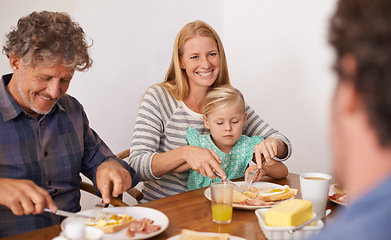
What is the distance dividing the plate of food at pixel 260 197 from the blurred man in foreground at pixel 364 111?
94 centimetres

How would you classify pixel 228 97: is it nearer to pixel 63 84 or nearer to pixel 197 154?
pixel 197 154

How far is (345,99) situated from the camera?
54 centimetres

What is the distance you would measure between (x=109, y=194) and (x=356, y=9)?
117cm

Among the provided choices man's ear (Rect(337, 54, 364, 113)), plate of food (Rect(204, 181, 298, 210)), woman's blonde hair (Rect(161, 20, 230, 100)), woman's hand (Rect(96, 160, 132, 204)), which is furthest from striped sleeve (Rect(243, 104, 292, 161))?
man's ear (Rect(337, 54, 364, 113))

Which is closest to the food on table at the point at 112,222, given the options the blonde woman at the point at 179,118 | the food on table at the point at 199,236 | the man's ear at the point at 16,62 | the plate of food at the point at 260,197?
the food on table at the point at 199,236

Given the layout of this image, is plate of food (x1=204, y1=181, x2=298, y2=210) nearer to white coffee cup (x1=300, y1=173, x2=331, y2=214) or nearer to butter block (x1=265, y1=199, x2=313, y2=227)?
white coffee cup (x1=300, y1=173, x2=331, y2=214)

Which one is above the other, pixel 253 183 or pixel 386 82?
pixel 386 82

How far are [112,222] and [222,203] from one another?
350mm

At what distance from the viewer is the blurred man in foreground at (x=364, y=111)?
48cm

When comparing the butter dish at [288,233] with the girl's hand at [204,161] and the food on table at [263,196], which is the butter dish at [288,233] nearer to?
the food on table at [263,196]

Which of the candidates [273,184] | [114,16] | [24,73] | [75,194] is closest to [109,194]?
[75,194]

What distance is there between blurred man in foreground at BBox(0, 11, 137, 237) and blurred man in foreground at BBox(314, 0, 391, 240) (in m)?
1.07

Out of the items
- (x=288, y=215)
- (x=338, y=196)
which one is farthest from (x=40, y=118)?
(x=338, y=196)

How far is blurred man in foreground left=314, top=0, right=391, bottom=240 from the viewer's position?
1.59ft
